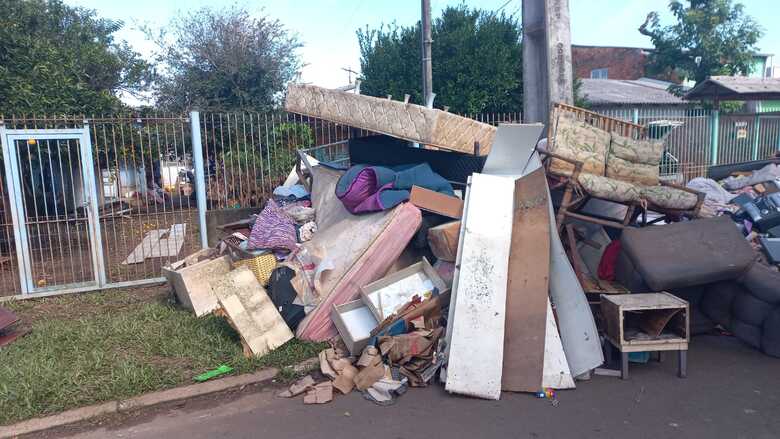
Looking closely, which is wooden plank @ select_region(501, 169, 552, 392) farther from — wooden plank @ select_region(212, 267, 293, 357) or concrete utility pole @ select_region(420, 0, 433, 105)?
concrete utility pole @ select_region(420, 0, 433, 105)

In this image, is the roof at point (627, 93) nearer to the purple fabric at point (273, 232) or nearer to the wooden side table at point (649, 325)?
the purple fabric at point (273, 232)

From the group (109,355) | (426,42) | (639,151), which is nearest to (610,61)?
(426,42)

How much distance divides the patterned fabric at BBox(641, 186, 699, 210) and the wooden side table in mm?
1377

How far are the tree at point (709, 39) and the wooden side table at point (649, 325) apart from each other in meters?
19.7

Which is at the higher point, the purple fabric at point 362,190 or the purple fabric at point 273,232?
the purple fabric at point 362,190

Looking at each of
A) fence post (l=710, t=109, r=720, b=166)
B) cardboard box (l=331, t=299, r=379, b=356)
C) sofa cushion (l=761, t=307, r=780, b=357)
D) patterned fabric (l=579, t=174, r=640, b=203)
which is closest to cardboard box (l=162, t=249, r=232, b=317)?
cardboard box (l=331, t=299, r=379, b=356)

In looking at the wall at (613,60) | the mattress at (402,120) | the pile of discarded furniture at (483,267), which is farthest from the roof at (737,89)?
the wall at (613,60)

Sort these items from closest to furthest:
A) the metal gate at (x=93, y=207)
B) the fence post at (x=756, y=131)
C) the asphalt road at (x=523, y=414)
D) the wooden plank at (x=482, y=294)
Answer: the asphalt road at (x=523, y=414) < the wooden plank at (x=482, y=294) < the metal gate at (x=93, y=207) < the fence post at (x=756, y=131)

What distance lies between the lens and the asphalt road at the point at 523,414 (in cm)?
351

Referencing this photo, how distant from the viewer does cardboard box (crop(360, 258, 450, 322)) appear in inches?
192

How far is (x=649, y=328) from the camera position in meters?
4.36

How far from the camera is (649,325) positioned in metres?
4.38

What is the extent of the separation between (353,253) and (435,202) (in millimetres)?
958

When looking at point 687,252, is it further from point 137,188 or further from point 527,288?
point 137,188
